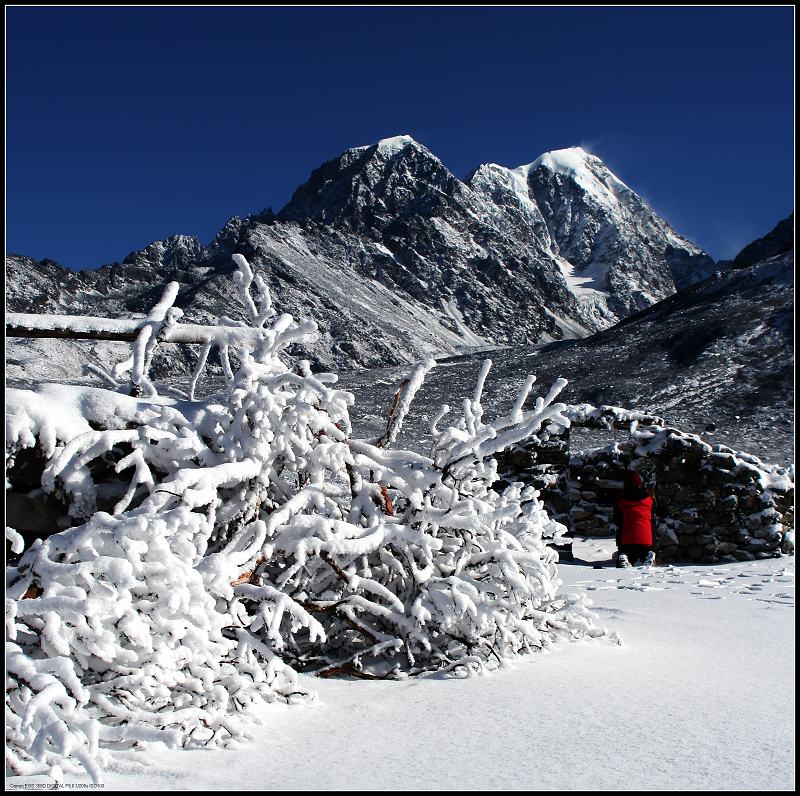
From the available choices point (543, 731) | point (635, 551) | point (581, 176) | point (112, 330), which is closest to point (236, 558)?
point (543, 731)

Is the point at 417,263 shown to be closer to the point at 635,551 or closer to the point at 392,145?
the point at 392,145

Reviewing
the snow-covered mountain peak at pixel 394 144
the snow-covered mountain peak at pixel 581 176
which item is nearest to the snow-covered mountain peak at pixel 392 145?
the snow-covered mountain peak at pixel 394 144

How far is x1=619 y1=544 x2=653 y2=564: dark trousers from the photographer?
6953 millimetres

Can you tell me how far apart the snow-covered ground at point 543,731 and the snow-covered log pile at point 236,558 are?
13 cm

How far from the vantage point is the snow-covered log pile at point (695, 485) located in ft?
24.1

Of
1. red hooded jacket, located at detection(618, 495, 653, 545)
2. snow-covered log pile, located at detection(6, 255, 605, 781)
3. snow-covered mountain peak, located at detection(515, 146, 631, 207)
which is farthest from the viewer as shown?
snow-covered mountain peak, located at detection(515, 146, 631, 207)

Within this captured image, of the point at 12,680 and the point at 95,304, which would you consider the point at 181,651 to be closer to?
the point at 12,680

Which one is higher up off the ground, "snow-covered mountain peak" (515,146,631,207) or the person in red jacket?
"snow-covered mountain peak" (515,146,631,207)

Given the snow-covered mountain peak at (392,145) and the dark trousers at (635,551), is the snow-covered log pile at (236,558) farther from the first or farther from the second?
the snow-covered mountain peak at (392,145)

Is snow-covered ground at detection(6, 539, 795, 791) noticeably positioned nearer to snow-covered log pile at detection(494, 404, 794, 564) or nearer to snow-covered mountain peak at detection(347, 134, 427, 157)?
snow-covered log pile at detection(494, 404, 794, 564)

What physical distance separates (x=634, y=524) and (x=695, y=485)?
1135 millimetres

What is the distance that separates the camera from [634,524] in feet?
22.6

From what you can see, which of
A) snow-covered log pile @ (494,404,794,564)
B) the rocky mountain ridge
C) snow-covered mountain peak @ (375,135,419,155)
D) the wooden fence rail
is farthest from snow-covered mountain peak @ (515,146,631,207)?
the wooden fence rail

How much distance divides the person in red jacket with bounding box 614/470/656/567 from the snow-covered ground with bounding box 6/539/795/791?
362 cm
